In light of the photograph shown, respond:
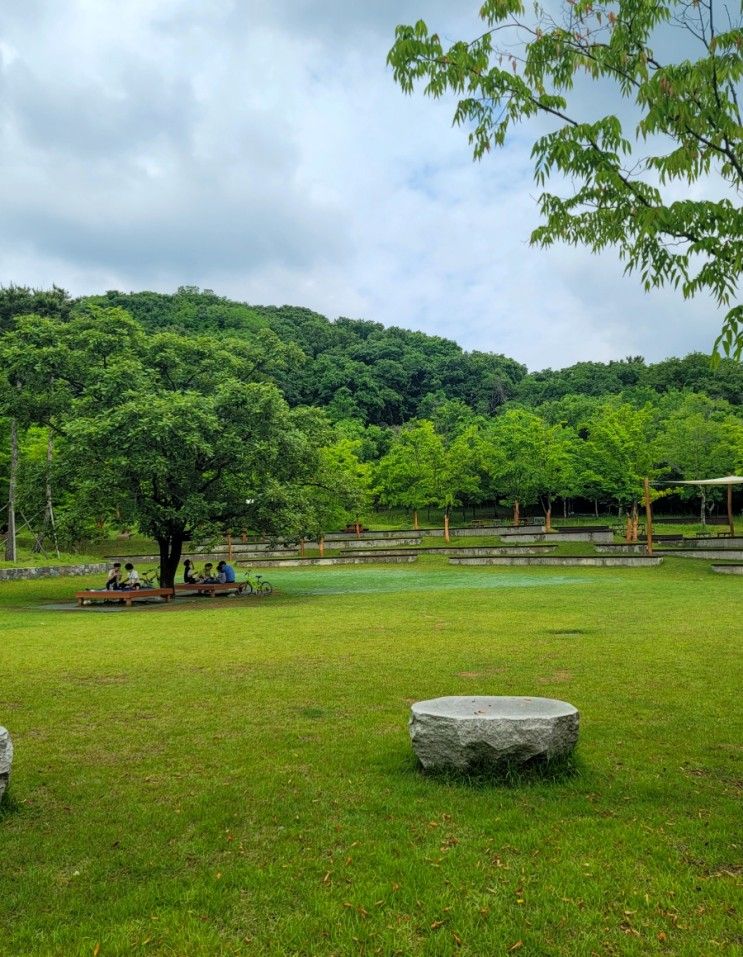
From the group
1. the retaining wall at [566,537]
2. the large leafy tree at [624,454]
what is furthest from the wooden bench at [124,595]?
the large leafy tree at [624,454]

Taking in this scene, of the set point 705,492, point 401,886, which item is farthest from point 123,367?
point 705,492

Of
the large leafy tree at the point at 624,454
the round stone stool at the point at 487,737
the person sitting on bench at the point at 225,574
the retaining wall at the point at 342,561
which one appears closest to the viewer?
the round stone stool at the point at 487,737

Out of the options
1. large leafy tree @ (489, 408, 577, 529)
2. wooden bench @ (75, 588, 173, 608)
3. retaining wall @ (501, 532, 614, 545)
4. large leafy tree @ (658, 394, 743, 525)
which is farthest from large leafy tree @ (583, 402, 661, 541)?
wooden bench @ (75, 588, 173, 608)

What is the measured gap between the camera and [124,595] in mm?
19609

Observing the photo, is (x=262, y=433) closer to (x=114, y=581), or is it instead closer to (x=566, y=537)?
(x=114, y=581)

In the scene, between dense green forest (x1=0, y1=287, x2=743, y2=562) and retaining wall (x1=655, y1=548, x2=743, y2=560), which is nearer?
dense green forest (x1=0, y1=287, x2=743, y2=562)

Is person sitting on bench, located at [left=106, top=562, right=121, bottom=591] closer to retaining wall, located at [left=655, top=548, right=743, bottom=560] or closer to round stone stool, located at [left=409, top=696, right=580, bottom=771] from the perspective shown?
round stone stool, located at [left=409, top=696, right=580, bottom=771]

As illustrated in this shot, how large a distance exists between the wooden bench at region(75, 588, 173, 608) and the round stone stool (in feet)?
51.6

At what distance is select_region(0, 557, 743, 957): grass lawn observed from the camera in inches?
140

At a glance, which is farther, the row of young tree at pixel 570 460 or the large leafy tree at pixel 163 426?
the row of young tree at pixel 570 460

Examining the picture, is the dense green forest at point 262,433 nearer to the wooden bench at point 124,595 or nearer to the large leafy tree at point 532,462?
the large leafy tree at point 532,462

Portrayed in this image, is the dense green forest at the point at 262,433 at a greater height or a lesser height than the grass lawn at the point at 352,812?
greater

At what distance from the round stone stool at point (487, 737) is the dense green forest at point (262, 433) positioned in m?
2.78

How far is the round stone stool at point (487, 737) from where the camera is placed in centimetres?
530
